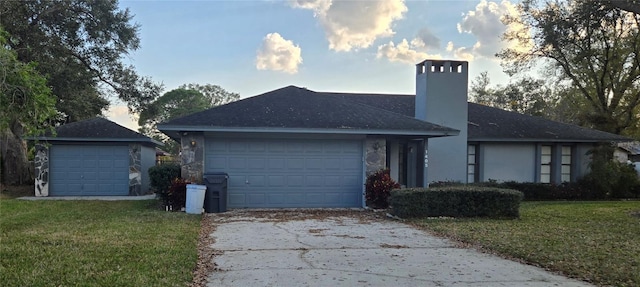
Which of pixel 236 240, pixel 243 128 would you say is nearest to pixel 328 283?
pixel 236 240

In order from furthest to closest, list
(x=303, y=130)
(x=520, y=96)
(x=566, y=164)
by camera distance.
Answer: (x=520, y=96) < (x=566, y=164) < (x=303, y=130)

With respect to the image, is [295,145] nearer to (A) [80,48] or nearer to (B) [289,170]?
(B) [289,170]

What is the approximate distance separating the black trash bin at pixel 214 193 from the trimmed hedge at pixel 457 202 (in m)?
4.58

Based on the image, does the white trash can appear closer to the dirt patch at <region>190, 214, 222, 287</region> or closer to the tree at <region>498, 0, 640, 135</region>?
the dirt patch at <region>190, 214, 222, 287</region>

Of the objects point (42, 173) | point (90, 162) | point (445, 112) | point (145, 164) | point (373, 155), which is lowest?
point (42, 173)

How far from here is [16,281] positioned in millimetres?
5422

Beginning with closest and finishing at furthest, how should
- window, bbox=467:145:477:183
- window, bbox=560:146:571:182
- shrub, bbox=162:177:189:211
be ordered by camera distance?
shrub, bbox=162:177:189:211, window, bbox=467:145:477:183, window, bbox=560:146:571:182

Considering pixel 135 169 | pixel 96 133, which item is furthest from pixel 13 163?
pixel 135 169

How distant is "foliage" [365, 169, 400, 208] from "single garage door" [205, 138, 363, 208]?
0.58 meters

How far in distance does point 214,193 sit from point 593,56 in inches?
775

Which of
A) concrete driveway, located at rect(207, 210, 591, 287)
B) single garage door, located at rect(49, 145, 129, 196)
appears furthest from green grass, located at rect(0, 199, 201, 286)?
single garage door, located at rect(49, 145, 129, 196)

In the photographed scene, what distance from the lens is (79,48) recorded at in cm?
2148

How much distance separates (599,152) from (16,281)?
63.8 feet

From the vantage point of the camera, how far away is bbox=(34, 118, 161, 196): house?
1745cm
